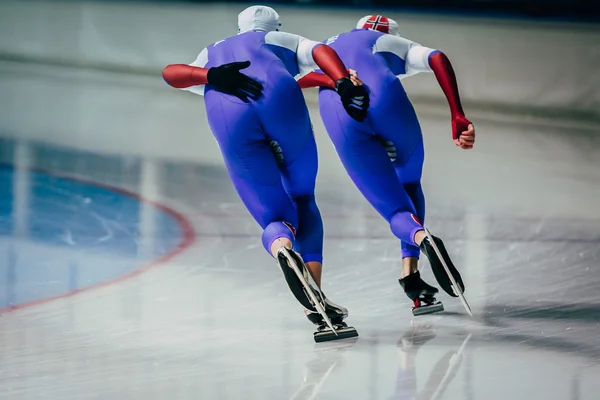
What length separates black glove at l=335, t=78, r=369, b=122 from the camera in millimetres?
4094

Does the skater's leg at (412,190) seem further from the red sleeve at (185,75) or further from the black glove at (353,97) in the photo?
the red sleeve at (185,75)

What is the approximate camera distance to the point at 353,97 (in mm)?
4098

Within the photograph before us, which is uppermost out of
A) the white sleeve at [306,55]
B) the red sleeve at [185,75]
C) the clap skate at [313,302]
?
the white sleeve at [306,55]

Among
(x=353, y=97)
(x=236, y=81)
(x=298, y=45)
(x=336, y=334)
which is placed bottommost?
(x=336, y=334)

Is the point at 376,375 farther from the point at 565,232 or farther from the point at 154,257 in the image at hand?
the point at 565,232

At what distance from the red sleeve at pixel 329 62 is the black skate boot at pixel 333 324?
2.76 feet

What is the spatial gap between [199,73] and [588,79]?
6.67 metres

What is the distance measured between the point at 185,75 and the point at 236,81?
250mm

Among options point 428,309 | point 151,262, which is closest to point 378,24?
point 428,309

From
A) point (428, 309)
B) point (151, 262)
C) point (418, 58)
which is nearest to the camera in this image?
point (418, 58)

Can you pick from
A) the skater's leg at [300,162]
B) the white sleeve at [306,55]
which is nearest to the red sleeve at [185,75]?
the skater's leg at [300,162]

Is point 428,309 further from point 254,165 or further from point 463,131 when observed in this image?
point 254,165

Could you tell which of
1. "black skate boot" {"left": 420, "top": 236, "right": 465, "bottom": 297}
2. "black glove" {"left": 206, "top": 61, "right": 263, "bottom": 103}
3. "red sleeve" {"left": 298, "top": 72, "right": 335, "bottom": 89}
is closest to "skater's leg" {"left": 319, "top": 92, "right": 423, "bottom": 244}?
"red sleeve" {"left": 298, "top": 72, "right": 335, "bottom": 89}

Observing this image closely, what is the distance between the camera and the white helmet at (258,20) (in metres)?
4.41
